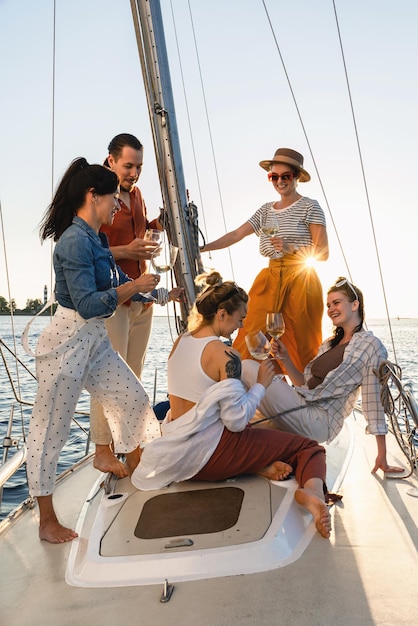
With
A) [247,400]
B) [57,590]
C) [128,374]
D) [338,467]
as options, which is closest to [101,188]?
[128,374]

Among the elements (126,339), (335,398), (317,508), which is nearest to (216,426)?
(317,508)

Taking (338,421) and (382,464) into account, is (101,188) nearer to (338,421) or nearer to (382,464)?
(338,421)

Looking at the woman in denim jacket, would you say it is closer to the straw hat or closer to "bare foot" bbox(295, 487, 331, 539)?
"bare foot" bbox(295, 487, 331, 539)

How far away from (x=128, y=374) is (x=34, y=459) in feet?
1.92

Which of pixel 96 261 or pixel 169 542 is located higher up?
pixel 96 261

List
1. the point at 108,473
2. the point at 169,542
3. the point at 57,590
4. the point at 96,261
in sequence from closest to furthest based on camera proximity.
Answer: the point at 57,590 < the point at 169,542 < the point at 96,261 < the point at 108,473

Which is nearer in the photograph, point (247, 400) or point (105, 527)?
point (105, 527)

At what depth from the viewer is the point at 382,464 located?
3.49 m

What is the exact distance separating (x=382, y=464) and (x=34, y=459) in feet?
6.09

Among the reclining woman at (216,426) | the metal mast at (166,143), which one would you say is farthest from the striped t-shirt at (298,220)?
the reclining woman at (216,426)

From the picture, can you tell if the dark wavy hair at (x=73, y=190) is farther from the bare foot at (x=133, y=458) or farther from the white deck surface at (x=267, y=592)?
the white deck surface at (x=267, y=592)

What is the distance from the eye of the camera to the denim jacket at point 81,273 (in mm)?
2750

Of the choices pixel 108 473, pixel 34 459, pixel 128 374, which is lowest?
pixel 108 473

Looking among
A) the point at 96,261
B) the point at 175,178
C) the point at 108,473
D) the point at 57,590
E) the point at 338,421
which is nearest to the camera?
the point at 57,590
